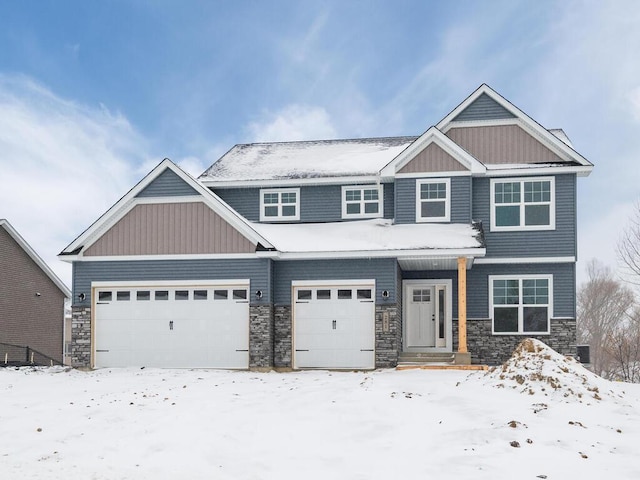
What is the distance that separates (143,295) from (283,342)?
170 inches

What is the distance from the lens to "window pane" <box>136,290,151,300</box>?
1953 centimetres

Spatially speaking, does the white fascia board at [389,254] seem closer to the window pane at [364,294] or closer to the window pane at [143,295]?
the window pane at [364,294]

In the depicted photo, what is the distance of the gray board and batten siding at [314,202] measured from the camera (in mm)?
21578

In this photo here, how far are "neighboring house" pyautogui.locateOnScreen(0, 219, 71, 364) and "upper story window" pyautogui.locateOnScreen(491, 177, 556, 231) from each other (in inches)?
772

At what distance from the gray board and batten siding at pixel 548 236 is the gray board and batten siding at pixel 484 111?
2657 millimetres

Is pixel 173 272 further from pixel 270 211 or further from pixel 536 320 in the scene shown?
pixel 536 320

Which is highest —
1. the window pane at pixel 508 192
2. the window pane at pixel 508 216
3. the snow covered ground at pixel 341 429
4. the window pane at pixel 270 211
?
the window pane at pixel 508 192

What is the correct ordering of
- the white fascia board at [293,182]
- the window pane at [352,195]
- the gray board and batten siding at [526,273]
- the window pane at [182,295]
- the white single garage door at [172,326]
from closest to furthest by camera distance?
1. the white single garage door at [172,326]
2. the window pane at [182,295]
3. the gray board and batten siding at [526,273]
4. the white fascia board at [293,182]
5. the window pane at [352,195]

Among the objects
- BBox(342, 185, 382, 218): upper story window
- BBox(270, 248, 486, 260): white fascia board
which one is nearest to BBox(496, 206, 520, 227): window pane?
BBox(270, 248, 486, 260): white fascia board

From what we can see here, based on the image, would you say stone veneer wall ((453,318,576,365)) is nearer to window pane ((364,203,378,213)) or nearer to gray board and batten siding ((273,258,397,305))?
gray board and batten siding ((273,258,397,305))

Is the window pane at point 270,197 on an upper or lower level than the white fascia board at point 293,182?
lower

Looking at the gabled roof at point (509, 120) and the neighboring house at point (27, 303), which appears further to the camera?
the neighboring house at point (27, 303)

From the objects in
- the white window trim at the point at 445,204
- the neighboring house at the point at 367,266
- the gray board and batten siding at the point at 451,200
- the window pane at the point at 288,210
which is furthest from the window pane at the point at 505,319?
the window pane at the point at 288,210

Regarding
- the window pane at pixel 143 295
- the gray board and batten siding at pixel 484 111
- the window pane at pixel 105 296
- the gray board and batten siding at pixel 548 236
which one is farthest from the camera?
the gray board and batten siding at pixel 484 111
